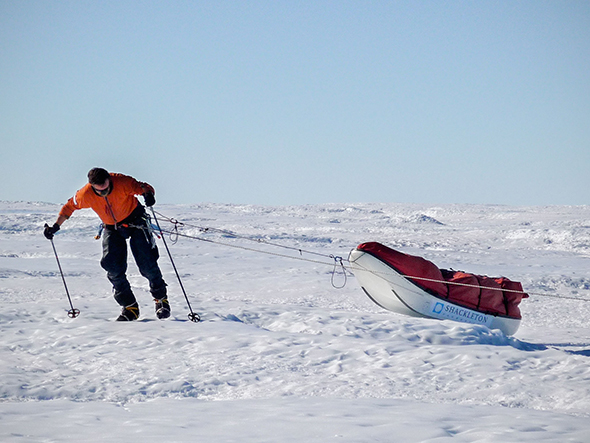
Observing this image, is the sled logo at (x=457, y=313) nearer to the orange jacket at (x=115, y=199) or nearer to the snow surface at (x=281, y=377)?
the snow surface at (x=281, y=377)

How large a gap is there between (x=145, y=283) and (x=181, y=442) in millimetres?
8572

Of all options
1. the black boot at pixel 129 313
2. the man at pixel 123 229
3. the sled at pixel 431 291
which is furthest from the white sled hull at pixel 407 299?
the black boot at pixel 129 313

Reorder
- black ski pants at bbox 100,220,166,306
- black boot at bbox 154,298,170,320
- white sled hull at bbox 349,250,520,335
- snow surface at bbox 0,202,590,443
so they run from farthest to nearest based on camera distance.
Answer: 1. white sled hull at bbox 349,250,520,335
2. black boot at bbox 154,298,170,320
3. black ski pants at bbox 100,220,166,306
4. snow surface at bbox 0,202,590,443

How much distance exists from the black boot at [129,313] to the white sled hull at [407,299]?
2725 millimetres

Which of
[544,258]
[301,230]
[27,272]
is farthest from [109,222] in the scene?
[301,230]

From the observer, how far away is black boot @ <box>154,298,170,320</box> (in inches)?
243

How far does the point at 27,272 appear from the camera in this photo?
11930 mm

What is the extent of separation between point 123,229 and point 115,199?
0.31 meters

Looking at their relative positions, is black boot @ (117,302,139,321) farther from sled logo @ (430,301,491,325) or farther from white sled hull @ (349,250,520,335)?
sled logo @ (430,301,491,325)

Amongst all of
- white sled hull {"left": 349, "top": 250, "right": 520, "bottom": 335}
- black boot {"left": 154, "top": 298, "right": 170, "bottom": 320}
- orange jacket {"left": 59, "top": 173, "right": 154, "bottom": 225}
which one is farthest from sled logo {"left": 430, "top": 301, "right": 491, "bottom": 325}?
orange jacket {"left": 59, "top": 173, "right": 154, "bottom": 225}

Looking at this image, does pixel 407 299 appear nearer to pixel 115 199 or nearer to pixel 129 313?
pixel 129 313

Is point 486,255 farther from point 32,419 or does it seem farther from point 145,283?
point 32,419

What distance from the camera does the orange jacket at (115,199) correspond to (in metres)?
5.85

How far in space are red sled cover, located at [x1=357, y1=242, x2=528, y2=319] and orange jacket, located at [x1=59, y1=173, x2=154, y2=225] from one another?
9.49 ft
